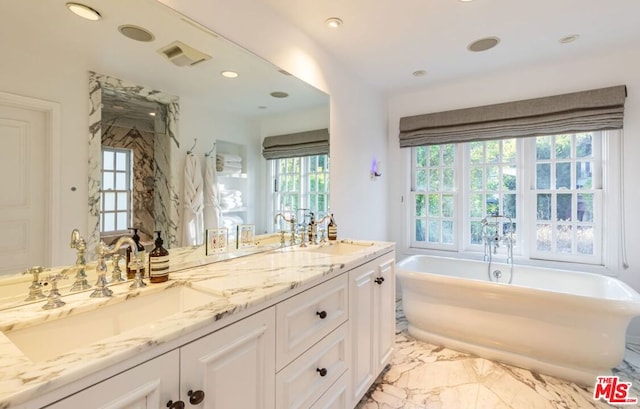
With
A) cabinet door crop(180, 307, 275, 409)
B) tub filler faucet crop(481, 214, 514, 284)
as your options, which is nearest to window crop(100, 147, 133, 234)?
cabinet door crop(180, 307, 275, 409)

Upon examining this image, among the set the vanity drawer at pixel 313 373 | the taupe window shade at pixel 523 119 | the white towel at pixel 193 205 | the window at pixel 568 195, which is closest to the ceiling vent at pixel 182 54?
the white towel at pixel 193 205

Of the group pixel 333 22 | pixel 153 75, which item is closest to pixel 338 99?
pixel 333 22

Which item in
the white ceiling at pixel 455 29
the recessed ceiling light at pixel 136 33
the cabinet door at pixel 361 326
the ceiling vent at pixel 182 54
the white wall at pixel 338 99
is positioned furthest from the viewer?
the white ceiling at pixel 455 29

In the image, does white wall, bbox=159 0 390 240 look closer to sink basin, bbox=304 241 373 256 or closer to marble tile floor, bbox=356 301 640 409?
sink basin, bbox=304 241 373 256

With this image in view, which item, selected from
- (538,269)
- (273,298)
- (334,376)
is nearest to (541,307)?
(538,269)

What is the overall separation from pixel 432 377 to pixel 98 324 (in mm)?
2089

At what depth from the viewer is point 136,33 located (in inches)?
53.8

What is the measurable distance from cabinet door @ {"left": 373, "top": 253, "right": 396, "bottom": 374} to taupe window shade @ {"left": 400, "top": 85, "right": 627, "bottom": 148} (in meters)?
1.87

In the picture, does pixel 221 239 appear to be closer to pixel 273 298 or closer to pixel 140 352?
pixel 273 298

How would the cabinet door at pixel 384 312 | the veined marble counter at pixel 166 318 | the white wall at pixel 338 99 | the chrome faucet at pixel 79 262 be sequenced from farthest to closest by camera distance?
1. the cabinet door at pixel 384 312
2. the white wall at pixel 338 99
3. the chrome faucet at pixel 79 262
4. the veined marble counter at pixel 166 318

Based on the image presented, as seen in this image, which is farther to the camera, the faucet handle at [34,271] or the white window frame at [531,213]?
the white window frame at [531,213]

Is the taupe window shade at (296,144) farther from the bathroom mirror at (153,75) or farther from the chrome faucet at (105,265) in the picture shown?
the chrome faucet at (105,265)

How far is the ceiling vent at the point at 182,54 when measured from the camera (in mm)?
1502

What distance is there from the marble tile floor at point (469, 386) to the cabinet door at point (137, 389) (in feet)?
4.78
